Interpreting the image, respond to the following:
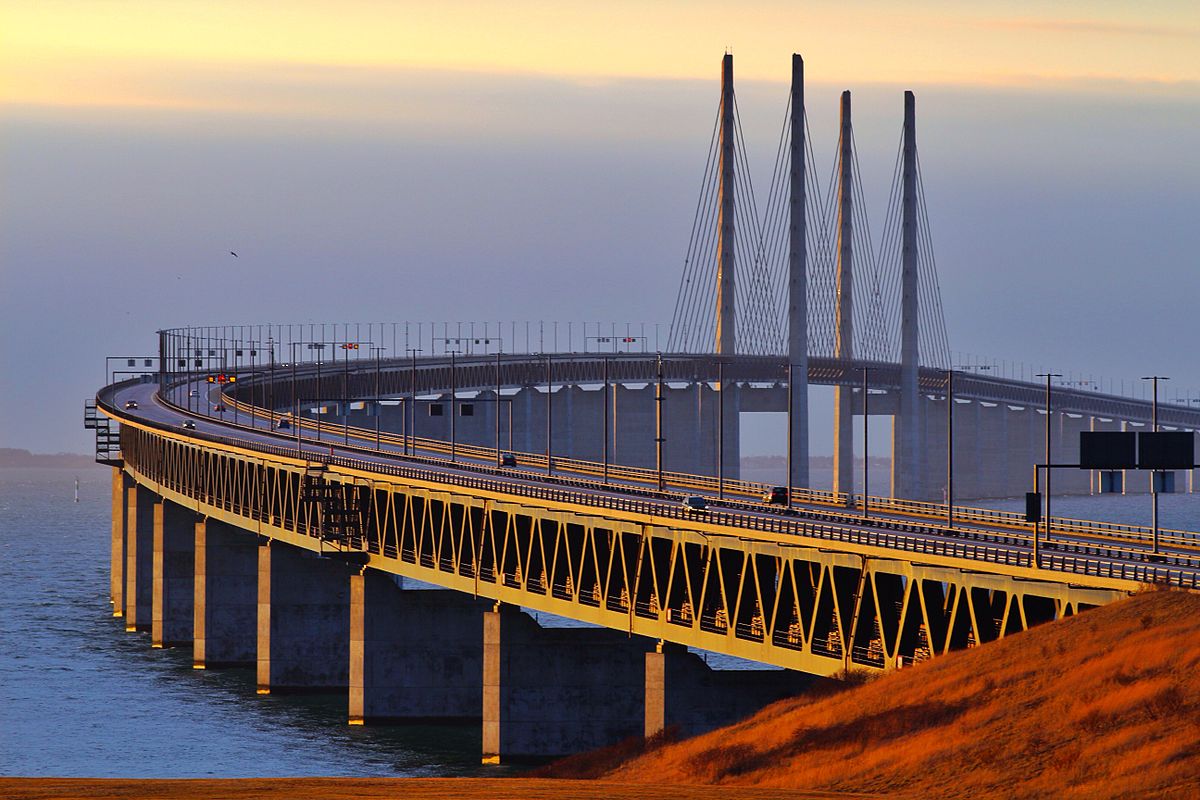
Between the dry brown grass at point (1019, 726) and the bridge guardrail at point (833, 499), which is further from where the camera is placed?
the bridge guardrail at point (833, 499)

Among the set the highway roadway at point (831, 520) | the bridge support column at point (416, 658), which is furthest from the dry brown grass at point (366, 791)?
the bridge support column at point (416, 658)

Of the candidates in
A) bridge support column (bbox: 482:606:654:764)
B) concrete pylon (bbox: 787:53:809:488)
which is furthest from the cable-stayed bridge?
concrete pylon (bbox: 787:53:809:488)

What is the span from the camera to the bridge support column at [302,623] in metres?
102

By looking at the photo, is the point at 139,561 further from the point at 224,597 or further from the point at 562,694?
the point at 562,694

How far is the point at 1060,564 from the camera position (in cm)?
5666

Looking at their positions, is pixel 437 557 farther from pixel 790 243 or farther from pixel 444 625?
pixel 790 243

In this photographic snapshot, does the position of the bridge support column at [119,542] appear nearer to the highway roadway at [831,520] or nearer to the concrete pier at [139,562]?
the concrete pier at [139,562]

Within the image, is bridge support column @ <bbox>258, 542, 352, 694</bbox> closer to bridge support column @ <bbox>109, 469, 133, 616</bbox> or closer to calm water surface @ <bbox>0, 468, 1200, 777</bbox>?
calm water surface @ <bbox>0, 468, 1200, 777</bbox>

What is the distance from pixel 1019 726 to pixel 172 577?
294 ft

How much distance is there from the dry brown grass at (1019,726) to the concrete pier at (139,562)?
8489cm

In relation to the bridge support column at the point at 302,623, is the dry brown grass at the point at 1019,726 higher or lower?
higher

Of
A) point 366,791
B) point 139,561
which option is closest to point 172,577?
point 139,561

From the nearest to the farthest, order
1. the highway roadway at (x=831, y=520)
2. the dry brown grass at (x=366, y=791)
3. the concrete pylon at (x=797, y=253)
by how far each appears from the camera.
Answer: the dry brown grass at (x=366, y=791) < the highway roadway at (x=831, y=520) < the concrete pylon at (x=797, y=253)

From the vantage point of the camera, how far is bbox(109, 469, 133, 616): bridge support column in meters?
142
